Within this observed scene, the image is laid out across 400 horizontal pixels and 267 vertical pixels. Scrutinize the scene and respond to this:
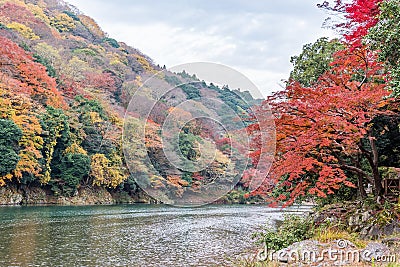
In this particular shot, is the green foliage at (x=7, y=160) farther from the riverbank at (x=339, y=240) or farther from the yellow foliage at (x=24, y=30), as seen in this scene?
the yellow foliage at (x=24, y=30)

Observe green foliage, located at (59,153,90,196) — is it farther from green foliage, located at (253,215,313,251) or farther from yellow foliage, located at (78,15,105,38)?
yellow foliage, located at (78,15,105,38)

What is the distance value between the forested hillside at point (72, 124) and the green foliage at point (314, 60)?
3.43 meters

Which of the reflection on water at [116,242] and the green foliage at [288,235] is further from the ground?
the green foliage at [288,235]

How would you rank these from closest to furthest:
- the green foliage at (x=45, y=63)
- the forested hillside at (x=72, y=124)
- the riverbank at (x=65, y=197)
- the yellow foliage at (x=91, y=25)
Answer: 1. the forested hillside at (x=72, y=124)
2. the riverbank at (x=65, y=197)
3. the green foliage at (x=45, y=63)
4. the yellow foliage at (x=91, y=25)

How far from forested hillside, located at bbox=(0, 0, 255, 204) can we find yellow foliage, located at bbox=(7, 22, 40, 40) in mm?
115

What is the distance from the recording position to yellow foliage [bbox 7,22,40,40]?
47.4 metres

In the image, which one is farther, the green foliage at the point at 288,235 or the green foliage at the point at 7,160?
the green foliage at the point at 7,160

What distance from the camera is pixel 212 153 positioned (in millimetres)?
23453

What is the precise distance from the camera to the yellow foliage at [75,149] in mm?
31156

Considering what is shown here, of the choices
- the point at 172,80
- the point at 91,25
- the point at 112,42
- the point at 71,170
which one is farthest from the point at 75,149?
the point at 91,25

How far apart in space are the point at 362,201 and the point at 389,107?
101 inches

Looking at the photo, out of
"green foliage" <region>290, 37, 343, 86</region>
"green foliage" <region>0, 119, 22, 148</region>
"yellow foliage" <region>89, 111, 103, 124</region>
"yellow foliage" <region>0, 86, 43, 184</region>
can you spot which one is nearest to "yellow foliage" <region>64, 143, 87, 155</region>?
"yellow foliage" <region>89, 111, 103, 124</region>

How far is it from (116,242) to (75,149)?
19839 millimetres

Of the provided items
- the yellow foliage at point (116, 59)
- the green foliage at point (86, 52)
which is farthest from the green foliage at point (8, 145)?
the yellow foliage at point (116, 59)
